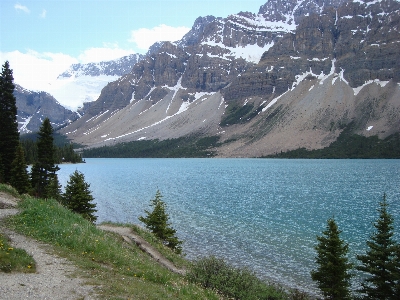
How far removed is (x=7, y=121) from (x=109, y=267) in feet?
151

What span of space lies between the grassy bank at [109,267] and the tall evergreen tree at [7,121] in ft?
113

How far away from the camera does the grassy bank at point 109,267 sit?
1286 centimetres

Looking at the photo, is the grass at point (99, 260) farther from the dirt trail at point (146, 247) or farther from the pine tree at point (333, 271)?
the pine tree at point (333, 271)

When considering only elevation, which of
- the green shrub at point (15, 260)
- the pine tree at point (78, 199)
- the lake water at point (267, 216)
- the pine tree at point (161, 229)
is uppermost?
the green shrub at point (15, 260)

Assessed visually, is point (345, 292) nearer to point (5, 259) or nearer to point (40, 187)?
point (5, 259)

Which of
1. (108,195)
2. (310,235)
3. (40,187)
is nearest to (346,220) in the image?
(310,235)

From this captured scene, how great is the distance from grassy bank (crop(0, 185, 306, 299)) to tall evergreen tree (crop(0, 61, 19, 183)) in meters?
34.4

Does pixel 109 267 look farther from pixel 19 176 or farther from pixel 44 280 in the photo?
pixel 19 176

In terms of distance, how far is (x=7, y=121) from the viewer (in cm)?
5194

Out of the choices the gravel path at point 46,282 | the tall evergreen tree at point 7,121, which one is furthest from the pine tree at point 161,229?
the tall evergreen tree at point 7,121

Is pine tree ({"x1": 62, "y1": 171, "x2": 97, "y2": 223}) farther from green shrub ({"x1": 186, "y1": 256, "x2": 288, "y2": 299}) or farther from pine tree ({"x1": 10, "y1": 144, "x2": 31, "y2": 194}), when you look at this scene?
green shrub ({"x1": 186, "y1": 256, "x2": 288, "y2": 299})

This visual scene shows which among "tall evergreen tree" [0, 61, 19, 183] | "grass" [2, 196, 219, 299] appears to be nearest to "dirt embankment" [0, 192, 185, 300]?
"grass" [2, 196, 219, 299]

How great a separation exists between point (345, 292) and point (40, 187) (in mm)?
45290

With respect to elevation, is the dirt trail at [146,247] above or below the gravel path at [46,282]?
below
